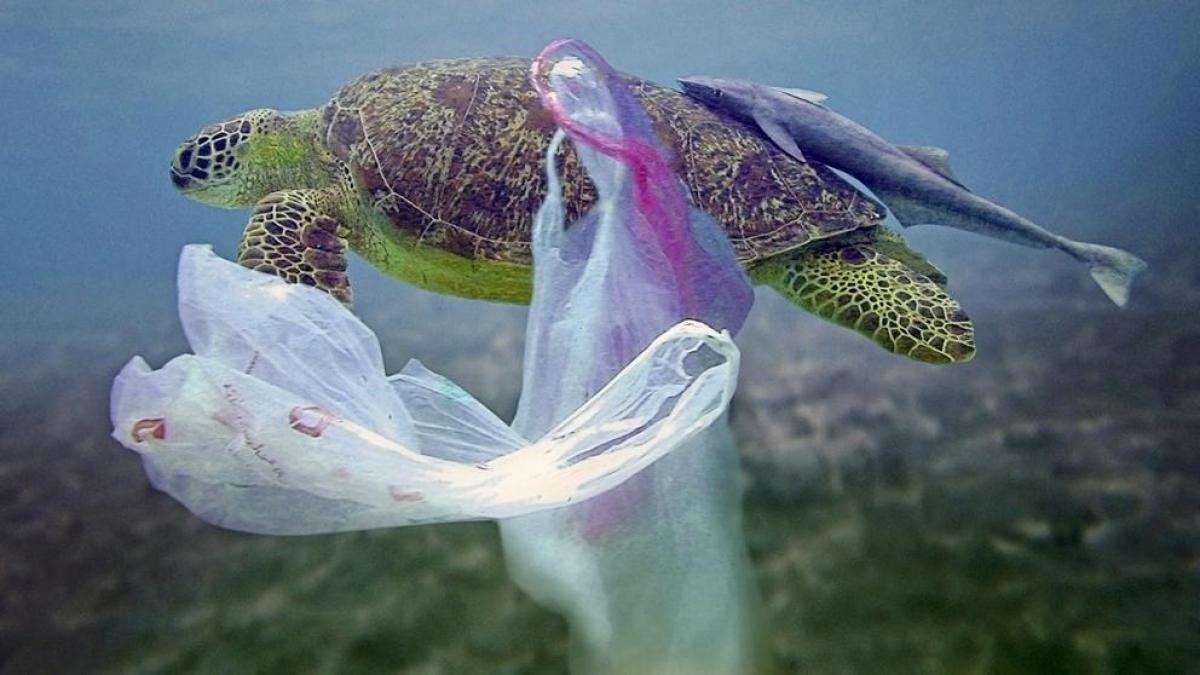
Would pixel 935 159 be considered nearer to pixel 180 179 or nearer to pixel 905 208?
pixel 905 208

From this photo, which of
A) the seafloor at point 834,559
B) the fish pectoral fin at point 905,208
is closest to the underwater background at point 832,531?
the seafloor at point 834,559

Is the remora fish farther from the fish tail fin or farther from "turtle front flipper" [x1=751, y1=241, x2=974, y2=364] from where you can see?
"turtle front flipper" [x1=751, y1=241, x2=974, y2=364]

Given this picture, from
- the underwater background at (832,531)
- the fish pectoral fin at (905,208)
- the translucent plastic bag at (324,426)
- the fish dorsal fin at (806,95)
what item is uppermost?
the fish dorsal fin at (806,95)

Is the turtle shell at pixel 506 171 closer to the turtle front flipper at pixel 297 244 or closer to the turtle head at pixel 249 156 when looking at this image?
the turtle front flipper at pixel 297 244

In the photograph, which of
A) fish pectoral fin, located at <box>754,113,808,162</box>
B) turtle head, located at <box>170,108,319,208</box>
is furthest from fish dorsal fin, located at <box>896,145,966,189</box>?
turtle head, located at <box>170,108,319,208</box>

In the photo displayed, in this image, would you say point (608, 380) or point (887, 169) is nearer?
point (608, 380)

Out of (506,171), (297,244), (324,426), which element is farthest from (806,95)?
(324,426)
